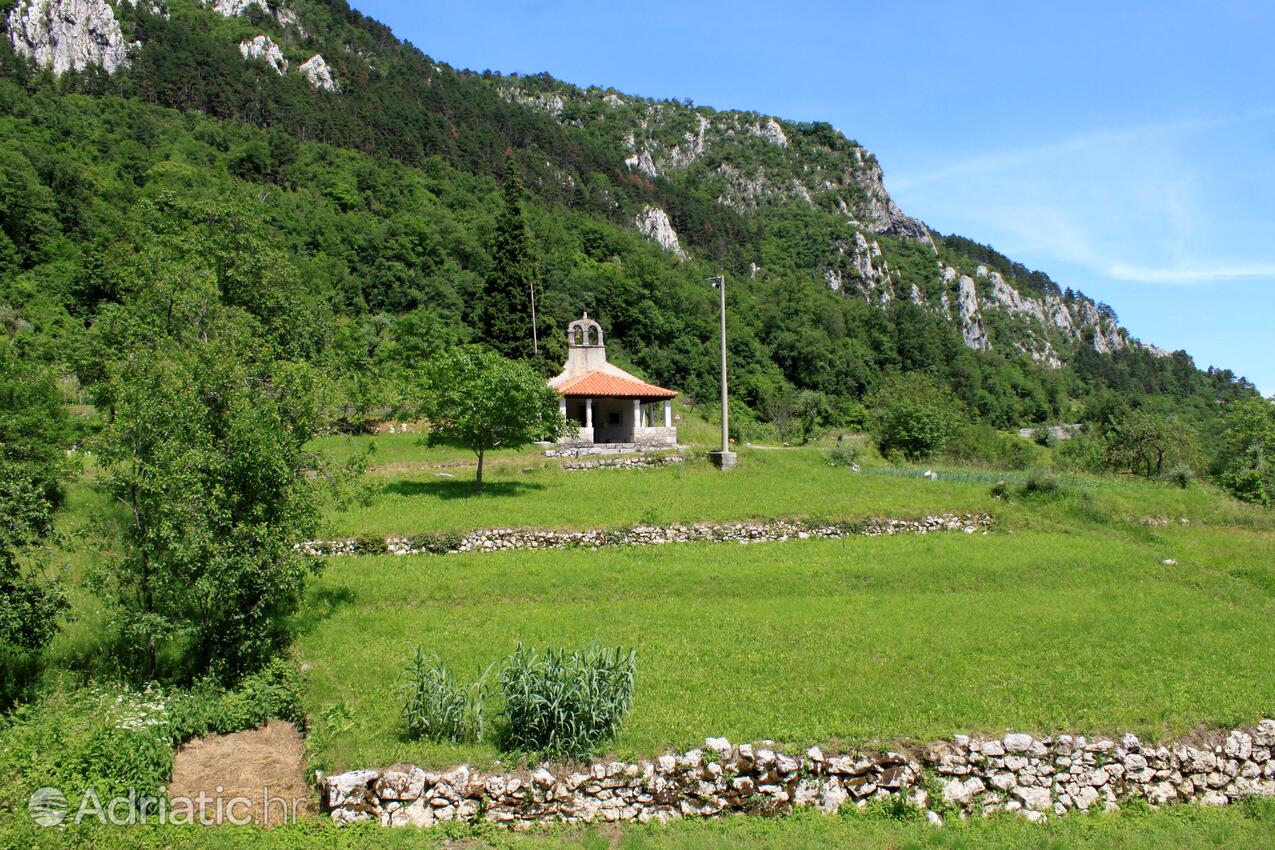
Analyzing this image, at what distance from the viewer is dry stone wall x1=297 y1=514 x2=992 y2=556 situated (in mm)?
20625

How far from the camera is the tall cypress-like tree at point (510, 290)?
156ft

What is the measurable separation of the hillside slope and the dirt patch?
28954 mm

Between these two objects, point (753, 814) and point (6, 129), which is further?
point (6, 129)

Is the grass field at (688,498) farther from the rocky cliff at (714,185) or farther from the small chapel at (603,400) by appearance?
the rocky cliff at (714,185)

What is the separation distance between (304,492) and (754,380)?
77201 mm

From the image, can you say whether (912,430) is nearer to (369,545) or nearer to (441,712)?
(369,545)

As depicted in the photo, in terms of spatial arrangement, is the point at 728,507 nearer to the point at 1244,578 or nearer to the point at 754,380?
the point at 1244,578

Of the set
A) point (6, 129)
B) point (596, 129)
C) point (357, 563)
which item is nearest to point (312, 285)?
point (6, 129)

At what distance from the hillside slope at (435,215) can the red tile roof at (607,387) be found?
32.2 ft

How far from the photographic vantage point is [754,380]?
87.8m

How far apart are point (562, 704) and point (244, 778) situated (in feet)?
14.4

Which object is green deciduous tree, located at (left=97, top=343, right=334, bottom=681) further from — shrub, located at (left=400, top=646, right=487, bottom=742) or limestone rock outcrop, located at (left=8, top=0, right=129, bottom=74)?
limestone rock outcrop, located at (left=8, top=0, right=129, bottom=74)

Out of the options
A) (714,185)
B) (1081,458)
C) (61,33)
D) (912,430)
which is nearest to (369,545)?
(912,430)

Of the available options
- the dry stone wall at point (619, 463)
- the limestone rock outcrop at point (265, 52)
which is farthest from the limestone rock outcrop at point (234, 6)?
the dry stone wall at point (619, 463)
